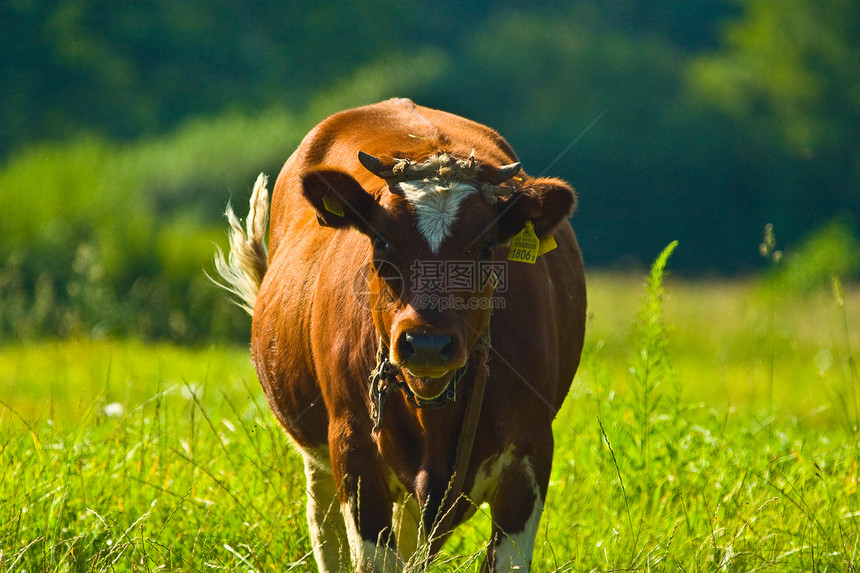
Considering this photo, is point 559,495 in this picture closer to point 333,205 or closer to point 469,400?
point 469,400

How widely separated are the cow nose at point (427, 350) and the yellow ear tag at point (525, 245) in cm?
Result: 58

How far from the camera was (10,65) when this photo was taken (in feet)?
144

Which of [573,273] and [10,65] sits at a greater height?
[573,273]

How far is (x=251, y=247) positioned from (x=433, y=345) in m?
2.45

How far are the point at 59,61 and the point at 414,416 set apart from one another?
44.4 metres

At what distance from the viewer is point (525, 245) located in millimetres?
4043

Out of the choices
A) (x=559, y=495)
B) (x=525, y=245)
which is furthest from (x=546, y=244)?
(x=559, y=495)

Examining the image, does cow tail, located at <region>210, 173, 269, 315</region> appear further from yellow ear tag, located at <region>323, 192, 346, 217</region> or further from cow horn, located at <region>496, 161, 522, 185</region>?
cow horn, located at <region>496, 161, 522, 185</region>

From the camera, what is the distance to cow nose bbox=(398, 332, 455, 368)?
358cm

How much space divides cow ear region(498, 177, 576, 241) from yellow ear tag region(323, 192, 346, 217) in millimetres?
597

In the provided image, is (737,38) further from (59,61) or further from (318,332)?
(318,332)

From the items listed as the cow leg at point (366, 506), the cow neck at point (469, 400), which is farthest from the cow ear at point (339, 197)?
the cow leg at point (366, 506)

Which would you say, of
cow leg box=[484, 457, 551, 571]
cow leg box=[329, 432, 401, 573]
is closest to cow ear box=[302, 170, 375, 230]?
cow leg box=[329, 432, 401, 573]

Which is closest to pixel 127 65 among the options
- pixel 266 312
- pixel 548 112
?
pixel 548 112
